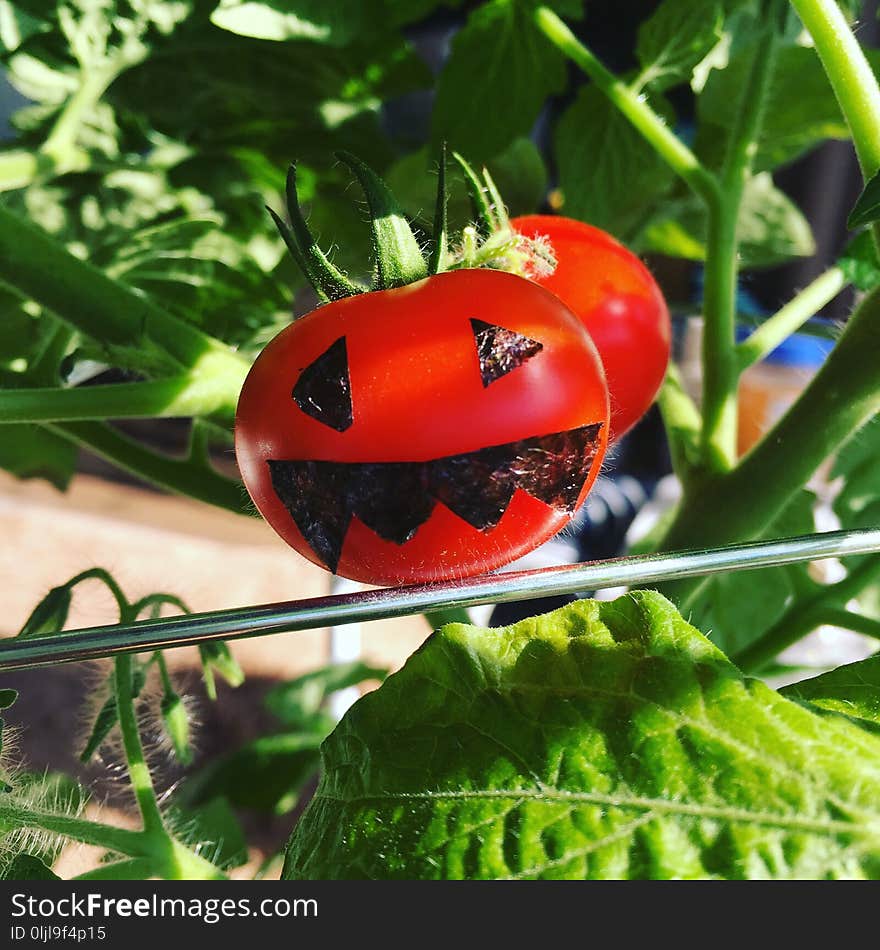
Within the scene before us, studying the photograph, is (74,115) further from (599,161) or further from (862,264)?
(862,264)

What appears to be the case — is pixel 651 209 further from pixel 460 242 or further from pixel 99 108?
pixel 99 108

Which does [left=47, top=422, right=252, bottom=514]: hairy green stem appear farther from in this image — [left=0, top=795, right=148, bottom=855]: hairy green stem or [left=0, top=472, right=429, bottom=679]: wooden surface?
[left=0, top=472, right=429, bottom=679]: wooden surface

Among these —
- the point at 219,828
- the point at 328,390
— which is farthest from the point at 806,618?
the point at 219,828

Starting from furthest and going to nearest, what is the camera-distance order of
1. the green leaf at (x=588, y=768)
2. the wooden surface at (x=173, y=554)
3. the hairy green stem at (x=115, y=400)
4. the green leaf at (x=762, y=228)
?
the wooden surface at (x=173, y=554) < the green leaf at (x=762, y=228) < the hairy green stem at (x=115, y=400) < the green leaf at (x=588, y=768)

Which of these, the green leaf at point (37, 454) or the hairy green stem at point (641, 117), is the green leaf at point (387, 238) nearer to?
the hairy green stem at point (641, 117)

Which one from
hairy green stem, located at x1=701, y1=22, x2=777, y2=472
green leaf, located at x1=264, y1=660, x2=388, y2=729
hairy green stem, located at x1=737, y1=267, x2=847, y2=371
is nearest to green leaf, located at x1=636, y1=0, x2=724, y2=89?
hairy green stem, located at x1=701, y1=22, x2=777, y2=472

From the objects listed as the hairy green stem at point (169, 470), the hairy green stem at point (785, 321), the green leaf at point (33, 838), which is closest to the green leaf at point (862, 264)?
the hairy green stem at point (785, 321)

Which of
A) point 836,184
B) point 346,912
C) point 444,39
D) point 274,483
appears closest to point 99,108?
point 444,39

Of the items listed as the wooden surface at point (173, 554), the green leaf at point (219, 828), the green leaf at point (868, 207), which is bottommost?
the wooden surface at point (173, 554)
